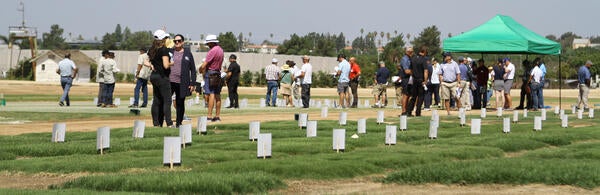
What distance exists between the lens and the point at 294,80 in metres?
39.2

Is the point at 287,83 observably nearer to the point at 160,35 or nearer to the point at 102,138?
the point at 160,35

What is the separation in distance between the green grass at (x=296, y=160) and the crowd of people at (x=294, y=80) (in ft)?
4.74

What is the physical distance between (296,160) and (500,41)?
22565mm

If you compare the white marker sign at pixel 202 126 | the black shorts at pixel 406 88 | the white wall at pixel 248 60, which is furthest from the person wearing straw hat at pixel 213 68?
the white wall at pixel 248 60

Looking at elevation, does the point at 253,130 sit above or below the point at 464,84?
below

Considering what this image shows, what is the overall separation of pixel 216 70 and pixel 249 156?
8.33 meters

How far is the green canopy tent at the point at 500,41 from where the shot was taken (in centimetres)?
3538

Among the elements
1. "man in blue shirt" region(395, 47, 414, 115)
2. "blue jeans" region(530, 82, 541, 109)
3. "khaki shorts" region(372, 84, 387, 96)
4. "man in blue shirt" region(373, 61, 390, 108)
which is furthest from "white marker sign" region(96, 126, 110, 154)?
"khaki shorts" region(372, 84, 387, 96)

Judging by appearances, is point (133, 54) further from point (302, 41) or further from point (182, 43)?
point (182, 43)

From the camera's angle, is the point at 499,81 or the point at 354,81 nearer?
the point at 499,81

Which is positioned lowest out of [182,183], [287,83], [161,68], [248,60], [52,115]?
[182,183]

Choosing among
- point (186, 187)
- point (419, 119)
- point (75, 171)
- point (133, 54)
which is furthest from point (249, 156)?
point (133, 54)

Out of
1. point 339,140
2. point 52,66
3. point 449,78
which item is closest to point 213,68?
point 339,140

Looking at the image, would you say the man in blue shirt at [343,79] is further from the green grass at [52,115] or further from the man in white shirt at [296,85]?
the green grass at [52,115]
